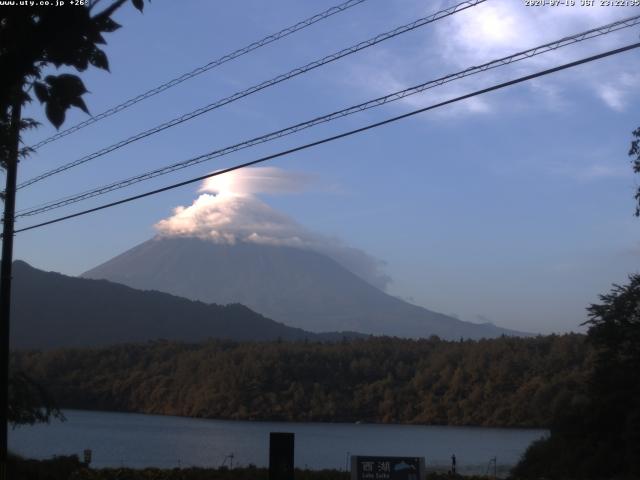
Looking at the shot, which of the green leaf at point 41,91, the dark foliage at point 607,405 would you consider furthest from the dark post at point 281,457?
the dark foliage at point 607,405

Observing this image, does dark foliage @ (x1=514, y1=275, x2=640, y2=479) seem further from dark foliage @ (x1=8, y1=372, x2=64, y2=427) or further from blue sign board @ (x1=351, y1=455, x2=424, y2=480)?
blue sign board @ (x1=351, y1=455, x2=424, y2=480)

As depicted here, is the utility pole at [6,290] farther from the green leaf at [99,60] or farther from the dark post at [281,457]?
the green leaf at [99,60]

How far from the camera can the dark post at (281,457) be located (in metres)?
13.7

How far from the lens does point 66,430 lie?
262ft

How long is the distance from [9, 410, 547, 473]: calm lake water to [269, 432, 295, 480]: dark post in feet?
91.5

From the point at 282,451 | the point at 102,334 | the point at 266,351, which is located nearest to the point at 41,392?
the point at 282,451

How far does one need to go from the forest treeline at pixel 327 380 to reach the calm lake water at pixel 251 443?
363 centimetres

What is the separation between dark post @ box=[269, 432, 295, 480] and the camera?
1368 cm

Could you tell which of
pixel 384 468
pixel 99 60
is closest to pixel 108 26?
pixel 99 60

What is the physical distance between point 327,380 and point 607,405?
77.9 metres

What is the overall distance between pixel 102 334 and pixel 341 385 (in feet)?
312

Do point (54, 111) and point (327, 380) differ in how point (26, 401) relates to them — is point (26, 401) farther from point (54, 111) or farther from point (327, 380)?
point (327, 380)

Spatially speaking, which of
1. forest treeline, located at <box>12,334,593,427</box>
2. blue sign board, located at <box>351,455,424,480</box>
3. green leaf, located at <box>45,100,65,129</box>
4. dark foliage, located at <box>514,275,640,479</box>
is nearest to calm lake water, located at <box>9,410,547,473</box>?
forest treeline, located at <box>12,334,593,427</box>

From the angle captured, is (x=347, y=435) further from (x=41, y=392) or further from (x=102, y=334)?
(x=102, y=334)
